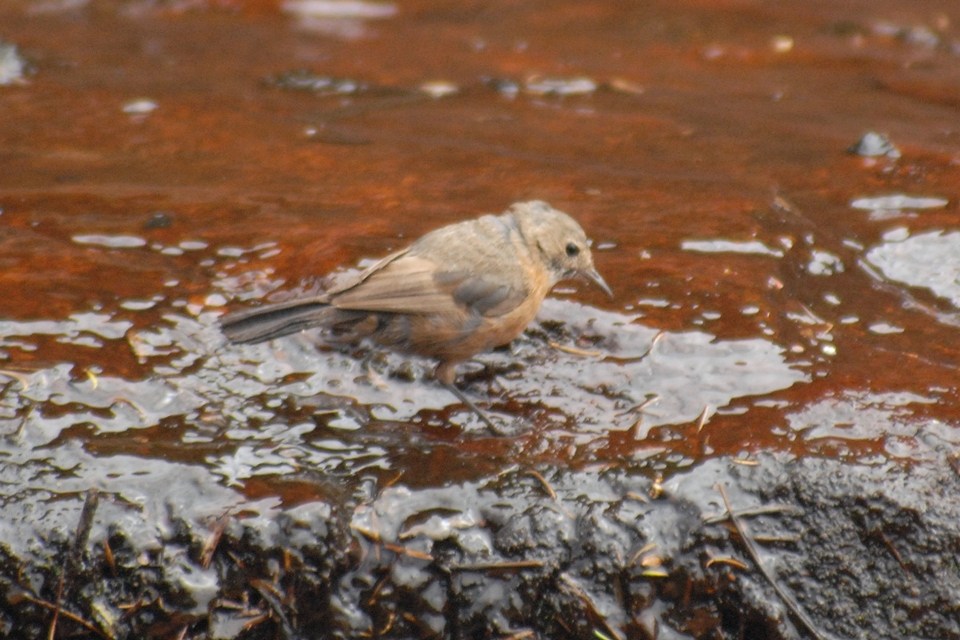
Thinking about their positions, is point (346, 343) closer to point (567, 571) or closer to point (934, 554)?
point (567, 571)

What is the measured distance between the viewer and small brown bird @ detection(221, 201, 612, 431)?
15.8 feet

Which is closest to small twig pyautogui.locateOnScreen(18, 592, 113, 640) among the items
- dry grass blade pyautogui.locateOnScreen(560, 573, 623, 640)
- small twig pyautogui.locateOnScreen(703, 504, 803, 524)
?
dry grass blade pyautogui.locateOnScreen(560, 573, 623, 640)

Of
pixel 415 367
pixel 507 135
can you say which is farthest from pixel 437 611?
pixel 507 135

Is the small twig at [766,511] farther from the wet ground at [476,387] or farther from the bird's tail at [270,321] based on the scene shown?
the bird's tail at [270,321]

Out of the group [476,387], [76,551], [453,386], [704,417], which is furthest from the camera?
[476,387]

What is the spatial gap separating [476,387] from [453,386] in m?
0.14

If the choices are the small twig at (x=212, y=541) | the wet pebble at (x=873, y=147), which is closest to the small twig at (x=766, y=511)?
the small twig at (x=212, y=541)

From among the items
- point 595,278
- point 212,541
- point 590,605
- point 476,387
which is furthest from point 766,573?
point 212,541

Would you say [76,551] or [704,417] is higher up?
[704,417]

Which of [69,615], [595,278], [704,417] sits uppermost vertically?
[595,278]

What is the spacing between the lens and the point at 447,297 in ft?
16.6

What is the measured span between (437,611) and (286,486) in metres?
0.73

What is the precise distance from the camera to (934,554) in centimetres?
431

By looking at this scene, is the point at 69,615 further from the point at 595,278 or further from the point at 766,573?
the point at 595,278
